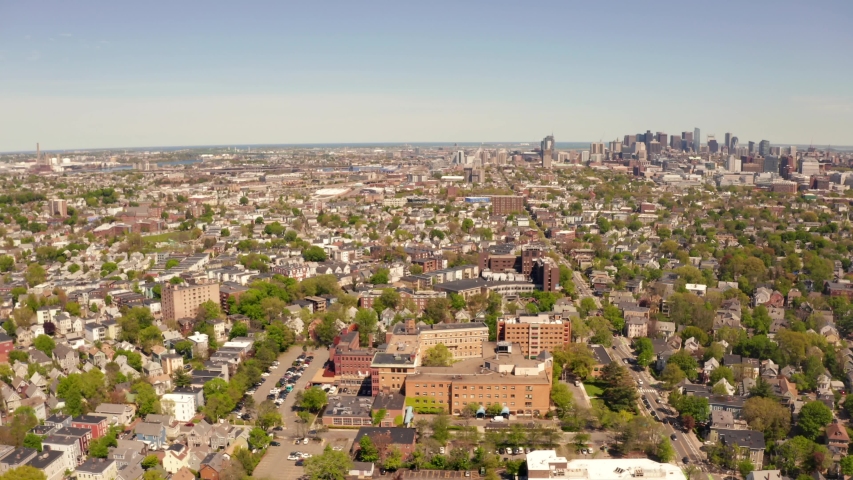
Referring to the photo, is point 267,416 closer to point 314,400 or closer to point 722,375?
point 314,400

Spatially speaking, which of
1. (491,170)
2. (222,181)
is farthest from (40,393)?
(491,170)

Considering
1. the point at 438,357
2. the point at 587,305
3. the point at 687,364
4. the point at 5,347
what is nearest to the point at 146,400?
the point at 5,347

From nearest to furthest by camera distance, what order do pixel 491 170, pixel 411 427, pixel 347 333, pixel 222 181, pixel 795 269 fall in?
pixel 411 427, pixel 347 333, pixel 795 269, pixel 222 181, pixel 491 170

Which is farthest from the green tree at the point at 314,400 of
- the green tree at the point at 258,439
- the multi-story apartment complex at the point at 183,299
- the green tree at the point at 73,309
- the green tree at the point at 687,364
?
the green tree at the point at 73,309

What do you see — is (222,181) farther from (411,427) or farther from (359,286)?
(411,427)

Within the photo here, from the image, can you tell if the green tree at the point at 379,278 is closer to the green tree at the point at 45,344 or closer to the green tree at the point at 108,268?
the green tree at the point at 108,268

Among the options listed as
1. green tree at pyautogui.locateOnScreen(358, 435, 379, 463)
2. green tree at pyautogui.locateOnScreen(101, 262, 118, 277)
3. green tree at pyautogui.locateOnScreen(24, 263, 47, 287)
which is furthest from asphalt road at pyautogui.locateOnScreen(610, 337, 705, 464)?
green tree at pyautogui.locateOnScreen(24, 263, 47, 287)
